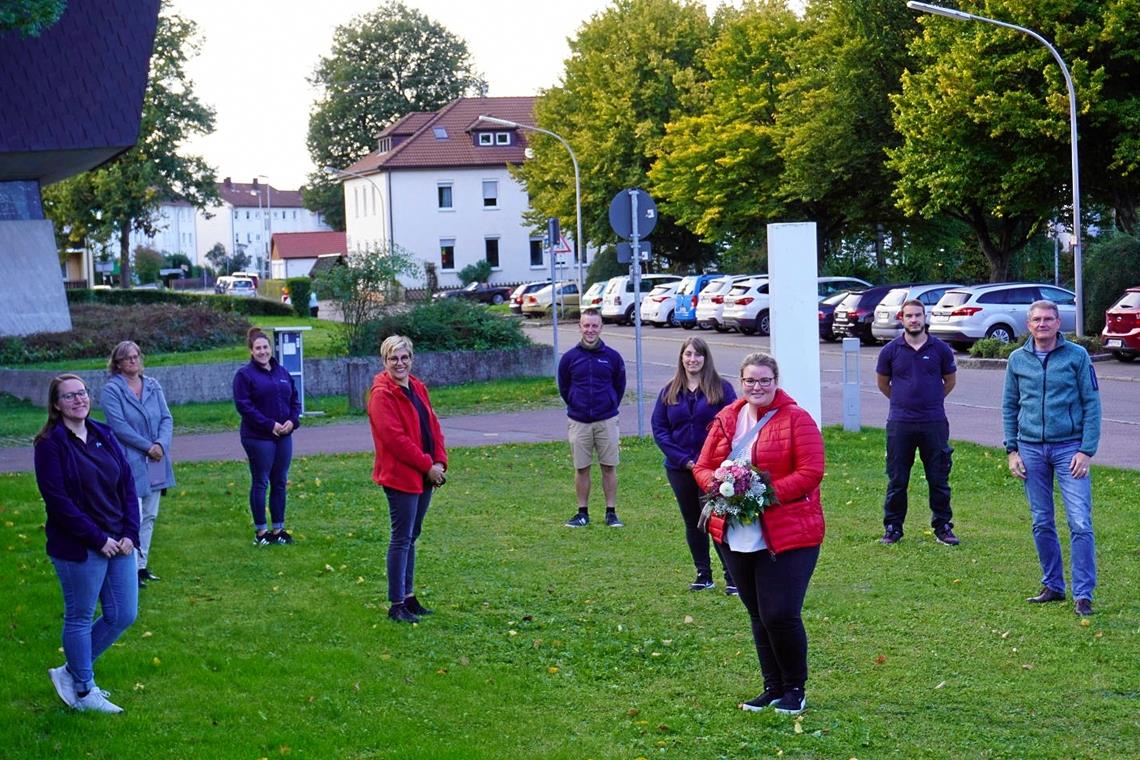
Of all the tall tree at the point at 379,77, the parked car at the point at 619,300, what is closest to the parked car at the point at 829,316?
the parked car at the point at 619,300

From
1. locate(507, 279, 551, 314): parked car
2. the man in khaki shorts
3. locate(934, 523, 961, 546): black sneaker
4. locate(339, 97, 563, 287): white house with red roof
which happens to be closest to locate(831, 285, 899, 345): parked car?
locate(507, 279, 551, 314): parked car

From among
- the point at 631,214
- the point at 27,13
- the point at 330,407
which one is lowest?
the point at 330,407

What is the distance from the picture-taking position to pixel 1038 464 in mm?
9008

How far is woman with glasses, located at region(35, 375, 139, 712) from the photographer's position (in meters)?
7.07

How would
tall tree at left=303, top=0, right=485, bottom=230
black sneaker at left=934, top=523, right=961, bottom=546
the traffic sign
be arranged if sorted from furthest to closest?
tall tree at left=303, top=0, right=485, bottom=230
the traffic sign
black sneaker at left=934, top=523, right=961, bottom=546

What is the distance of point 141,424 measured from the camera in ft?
33.4

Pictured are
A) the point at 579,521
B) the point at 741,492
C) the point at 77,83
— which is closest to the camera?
the point at 741,492

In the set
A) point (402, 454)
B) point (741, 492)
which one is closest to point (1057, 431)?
point (741, 492)

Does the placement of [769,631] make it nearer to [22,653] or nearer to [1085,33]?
[22,653]

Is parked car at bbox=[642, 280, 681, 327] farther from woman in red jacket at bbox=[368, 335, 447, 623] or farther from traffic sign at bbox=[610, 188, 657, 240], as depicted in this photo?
woman in red jacket at bbox=[368, 335, 447, 623]

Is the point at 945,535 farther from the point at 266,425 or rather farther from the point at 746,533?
the point at 266,425

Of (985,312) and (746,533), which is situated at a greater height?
(985,312)

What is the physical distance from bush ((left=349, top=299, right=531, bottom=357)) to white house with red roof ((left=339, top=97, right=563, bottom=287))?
5383cm

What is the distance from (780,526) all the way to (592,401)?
5936mm
